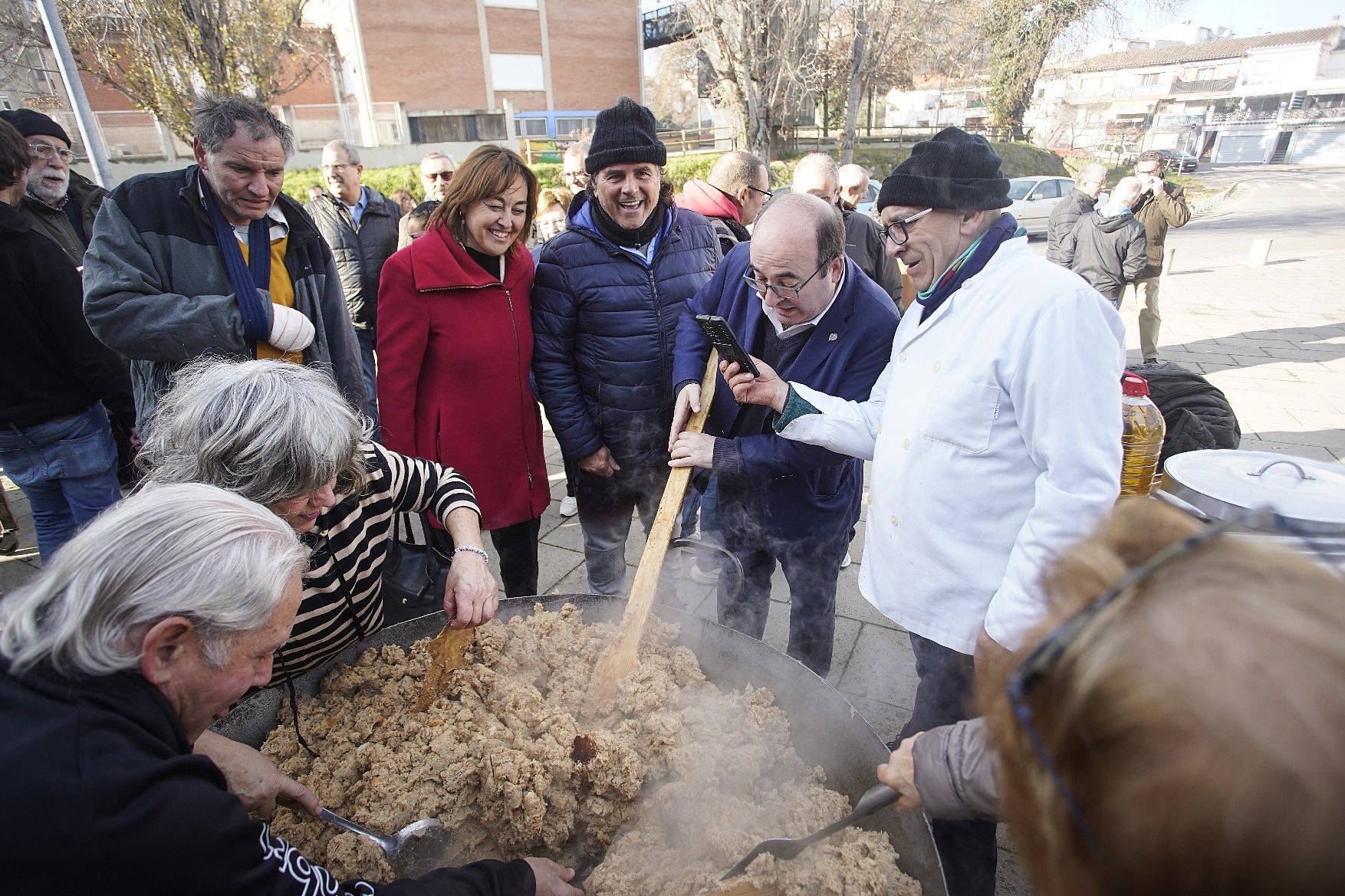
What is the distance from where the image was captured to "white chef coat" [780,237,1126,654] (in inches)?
56.3

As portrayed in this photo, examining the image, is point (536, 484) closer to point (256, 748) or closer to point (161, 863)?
point (256, 748)

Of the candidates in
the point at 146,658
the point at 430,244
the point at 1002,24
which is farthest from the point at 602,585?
the point at 1002,24

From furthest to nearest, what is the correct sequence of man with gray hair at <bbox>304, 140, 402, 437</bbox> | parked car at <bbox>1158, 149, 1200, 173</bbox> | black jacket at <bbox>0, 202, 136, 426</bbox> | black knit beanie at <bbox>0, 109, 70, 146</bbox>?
parked car at <bbox>1158, 149, 1200, 173</bbox>, man with gray hair at <bbox>304, 140, 402, 437</bbox>, black knit beanie at <bbox>0, 109, 70, 146</bbox>, black jacket at <bbox>0, 202, 136, 426</bbox>

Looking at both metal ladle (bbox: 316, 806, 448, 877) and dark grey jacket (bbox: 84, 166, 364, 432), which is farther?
dark grey jacket (bbox: 84, 166, 364, 432)

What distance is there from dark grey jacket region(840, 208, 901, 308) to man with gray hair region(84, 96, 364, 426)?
3.30 metres

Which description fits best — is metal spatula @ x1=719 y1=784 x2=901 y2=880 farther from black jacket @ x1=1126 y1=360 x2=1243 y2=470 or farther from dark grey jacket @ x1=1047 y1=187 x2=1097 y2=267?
dark grey jacket @ x1=1047 y1=187 x2=1097 y2=267

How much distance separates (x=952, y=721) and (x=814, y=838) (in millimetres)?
897

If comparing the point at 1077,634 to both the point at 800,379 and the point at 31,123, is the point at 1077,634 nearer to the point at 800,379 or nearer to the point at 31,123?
the point at 800,379

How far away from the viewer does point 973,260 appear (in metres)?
1.69

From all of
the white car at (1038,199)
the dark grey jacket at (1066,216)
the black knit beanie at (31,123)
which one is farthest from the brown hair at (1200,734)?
the white car at (1038,199)

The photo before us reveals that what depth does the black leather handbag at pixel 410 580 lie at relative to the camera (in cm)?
211

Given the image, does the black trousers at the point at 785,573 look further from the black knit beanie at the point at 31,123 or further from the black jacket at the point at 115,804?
the black knit beanie at the point at 31,123

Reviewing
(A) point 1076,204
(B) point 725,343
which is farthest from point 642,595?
(A) point 1076,204

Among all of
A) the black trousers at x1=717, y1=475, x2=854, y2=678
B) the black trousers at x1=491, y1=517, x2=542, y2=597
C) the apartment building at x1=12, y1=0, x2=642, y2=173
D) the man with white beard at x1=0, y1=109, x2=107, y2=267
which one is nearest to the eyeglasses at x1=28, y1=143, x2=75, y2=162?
the man with white beard at x1=0, y1=109, x2=107, y2=267
